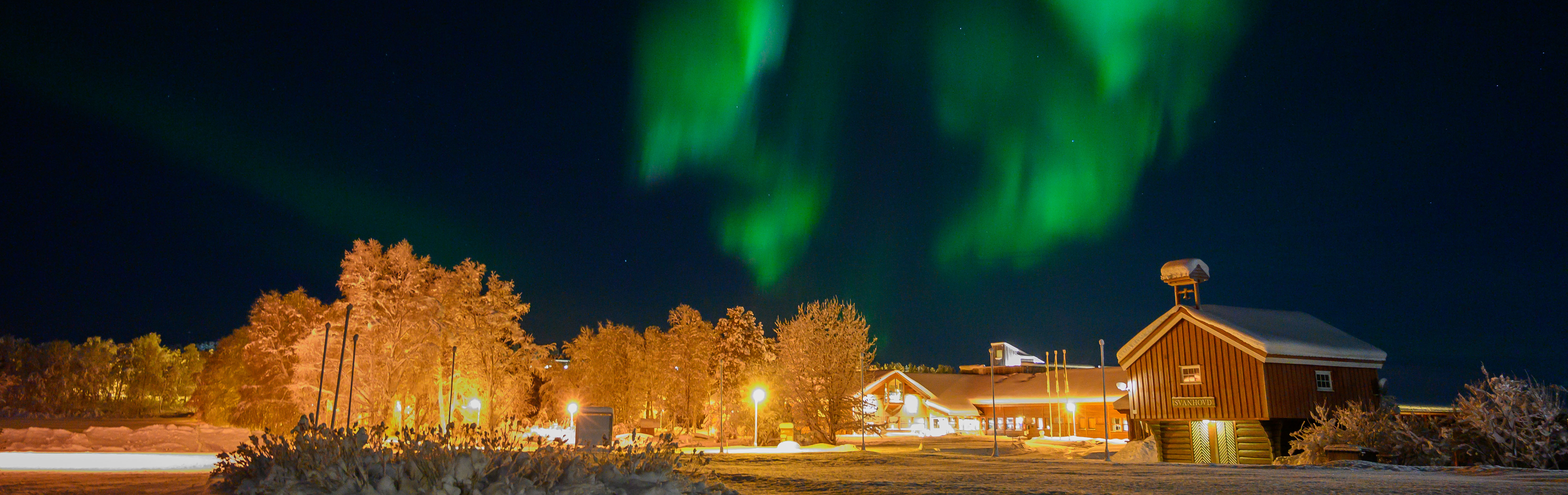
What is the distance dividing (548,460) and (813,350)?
2654cm

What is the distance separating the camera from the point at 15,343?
8638cm

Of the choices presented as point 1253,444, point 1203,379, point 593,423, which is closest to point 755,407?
point 1203,379

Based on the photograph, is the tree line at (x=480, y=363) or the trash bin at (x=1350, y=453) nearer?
the trash bin at (x=1350, y=453)

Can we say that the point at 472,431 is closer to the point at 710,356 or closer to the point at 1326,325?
the point at 1326,325

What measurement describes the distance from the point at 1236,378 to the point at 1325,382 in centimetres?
353

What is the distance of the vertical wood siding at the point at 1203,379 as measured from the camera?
31.1 meters

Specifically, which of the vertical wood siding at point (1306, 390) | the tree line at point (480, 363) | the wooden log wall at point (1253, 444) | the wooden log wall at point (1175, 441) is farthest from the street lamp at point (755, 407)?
the vertical wood siding at point (1306, 390)

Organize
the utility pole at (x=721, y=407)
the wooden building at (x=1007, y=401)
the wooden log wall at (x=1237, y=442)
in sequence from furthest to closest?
the wooden building at (x=1007, y=401) < the wooden log wall at (x=1237, y=442) < the utility pole at (x=721, y=407)

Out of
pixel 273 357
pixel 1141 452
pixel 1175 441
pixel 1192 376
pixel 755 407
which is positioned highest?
pixel 273 357

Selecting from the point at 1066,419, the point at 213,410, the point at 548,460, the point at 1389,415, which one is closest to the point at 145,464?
the point at 548,460

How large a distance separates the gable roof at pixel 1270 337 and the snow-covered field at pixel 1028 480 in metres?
15.2

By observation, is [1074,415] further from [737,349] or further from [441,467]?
[441,467]

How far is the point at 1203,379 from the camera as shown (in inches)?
1284

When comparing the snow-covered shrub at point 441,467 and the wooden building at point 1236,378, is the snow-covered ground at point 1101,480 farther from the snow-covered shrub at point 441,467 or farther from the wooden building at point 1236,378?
the wooden building at point 1236,378
